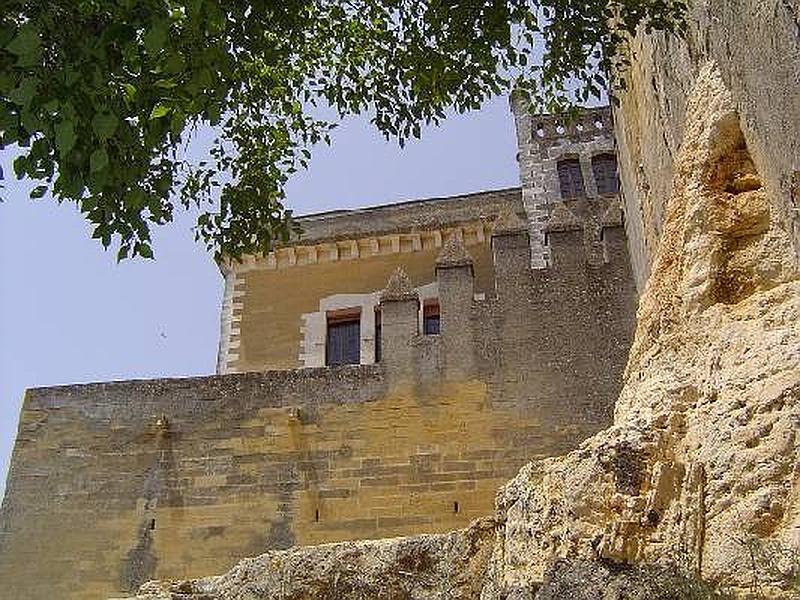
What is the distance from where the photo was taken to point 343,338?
17.8 m

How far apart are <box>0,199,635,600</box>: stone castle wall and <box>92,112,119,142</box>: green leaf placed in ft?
26.4

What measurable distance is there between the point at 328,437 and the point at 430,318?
17.0 feet

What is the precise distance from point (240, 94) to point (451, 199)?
41.0 feet

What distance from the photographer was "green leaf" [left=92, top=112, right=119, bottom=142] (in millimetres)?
4227

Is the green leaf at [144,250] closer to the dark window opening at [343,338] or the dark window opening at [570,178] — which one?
the dark window opening at [343,338]

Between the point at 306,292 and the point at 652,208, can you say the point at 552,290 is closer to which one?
the point at 652,208

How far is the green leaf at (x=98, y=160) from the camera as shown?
4.21 m

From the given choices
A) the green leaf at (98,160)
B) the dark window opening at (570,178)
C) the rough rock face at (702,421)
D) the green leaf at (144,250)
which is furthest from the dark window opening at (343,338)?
the green leaf at (98,160)

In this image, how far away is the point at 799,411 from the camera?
4012mm

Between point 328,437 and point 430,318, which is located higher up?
point 430,318

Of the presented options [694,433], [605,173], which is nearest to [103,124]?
[694,433]

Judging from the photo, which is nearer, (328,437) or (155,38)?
(155,38)

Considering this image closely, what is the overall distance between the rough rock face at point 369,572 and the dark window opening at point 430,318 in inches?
410

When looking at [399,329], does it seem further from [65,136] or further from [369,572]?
[65,136]
